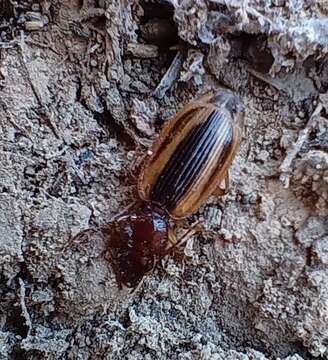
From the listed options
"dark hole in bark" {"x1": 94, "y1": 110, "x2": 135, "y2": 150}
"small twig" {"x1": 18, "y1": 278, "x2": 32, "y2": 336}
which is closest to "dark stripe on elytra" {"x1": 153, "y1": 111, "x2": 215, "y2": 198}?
"dark hole in bark" {"x1": 94, "y1": 110, "x2": 135, "y2": 150}

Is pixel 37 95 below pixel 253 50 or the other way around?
below

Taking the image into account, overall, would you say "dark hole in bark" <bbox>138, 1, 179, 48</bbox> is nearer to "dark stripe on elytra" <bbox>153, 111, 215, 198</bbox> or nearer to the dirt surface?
the dirt surface

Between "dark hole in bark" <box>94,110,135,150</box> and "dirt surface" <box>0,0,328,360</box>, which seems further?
"dark hole in bark" <box>94,110,135,150</box>

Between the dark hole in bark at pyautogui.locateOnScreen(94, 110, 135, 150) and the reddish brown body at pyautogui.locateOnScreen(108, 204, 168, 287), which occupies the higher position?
the dark hole in bark at pyautogui.locateOnScreen(94, 110, 135, 150)

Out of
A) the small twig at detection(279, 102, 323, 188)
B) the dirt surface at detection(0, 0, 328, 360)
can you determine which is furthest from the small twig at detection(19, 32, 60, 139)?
the small twig at detection(279, 102, 323, 188)

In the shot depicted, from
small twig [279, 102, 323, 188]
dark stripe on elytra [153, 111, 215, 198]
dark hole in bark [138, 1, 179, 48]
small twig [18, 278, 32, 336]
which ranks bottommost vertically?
small twig [18, 278, 32, 336]

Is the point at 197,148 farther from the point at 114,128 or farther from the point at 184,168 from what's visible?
the point at 114,128

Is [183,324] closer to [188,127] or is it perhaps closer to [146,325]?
[146,325]

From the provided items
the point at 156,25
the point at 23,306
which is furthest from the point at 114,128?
the point at 23,306
